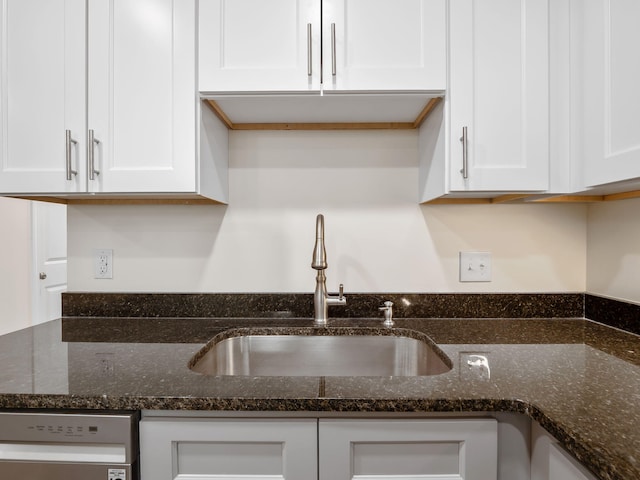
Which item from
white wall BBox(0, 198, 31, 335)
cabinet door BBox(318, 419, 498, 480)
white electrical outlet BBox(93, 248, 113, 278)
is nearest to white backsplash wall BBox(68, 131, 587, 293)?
white electrical outlet BBox(93, 248, 113, 278)

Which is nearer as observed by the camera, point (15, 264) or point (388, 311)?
point (388, 311)

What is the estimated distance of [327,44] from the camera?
1.15 m

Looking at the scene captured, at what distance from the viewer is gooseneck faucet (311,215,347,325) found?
50.6 inches

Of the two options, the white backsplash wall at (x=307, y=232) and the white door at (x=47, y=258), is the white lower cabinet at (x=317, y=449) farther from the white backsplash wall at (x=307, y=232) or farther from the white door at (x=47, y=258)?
the white door at (x=47, y=258)

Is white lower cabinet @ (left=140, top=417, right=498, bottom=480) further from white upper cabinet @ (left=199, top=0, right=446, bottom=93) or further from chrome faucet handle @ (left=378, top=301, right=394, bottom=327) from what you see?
white upper cabinet @ (left=199, top=0, right=446, bottom=93)

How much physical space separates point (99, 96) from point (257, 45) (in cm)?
52

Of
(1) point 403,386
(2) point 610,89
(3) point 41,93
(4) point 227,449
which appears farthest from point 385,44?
(4) point 227,449

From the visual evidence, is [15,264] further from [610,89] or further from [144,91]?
[610,89]

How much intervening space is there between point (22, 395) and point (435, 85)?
4.36 ft

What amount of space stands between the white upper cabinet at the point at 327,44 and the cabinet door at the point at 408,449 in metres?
0.95

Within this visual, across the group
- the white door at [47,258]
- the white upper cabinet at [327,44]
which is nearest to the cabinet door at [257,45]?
the white upper cabinet at [327,44]

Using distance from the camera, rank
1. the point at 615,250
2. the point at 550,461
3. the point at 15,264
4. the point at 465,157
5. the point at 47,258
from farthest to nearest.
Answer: the point at 47,258 → the point at 15,264 → the point at 615,250 → the point at 465,157 → the point at 550,461

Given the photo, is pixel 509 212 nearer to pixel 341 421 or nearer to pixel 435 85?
pixel 435 85

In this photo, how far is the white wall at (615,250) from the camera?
122cm
